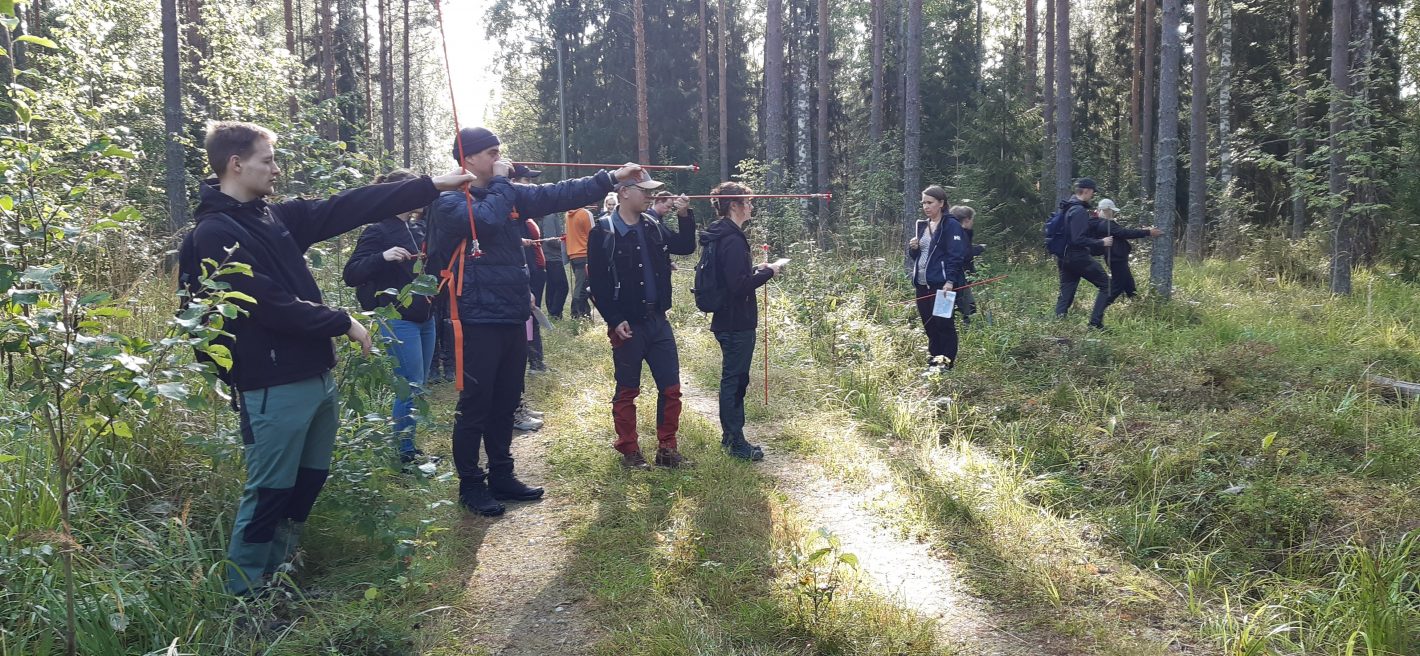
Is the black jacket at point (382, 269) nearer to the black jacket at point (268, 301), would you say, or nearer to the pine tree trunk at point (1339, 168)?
the black jacket at point (268, 301)

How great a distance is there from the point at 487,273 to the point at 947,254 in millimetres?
4613

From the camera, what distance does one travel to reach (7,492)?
134 inches

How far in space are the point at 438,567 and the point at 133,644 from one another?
1.27 metres

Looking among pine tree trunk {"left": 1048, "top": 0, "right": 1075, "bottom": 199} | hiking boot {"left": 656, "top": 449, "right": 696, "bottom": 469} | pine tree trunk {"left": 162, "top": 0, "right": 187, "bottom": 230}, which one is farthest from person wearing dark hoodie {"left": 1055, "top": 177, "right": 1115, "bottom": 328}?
pine tree trunk {"left": 162, "top": 0, "right": 187, "bottom": 230}

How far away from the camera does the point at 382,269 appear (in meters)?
5.45

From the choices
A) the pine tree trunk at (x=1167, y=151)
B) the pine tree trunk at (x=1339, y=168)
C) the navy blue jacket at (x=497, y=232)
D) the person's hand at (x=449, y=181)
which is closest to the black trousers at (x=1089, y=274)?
the pine tree trunk at (x=1167, y=151)

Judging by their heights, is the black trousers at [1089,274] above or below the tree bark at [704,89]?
below

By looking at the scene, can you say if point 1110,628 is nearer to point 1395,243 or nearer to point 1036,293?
point 1036,293

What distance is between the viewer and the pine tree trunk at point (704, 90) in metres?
31.1

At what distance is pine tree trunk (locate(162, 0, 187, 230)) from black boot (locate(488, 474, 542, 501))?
7.62 metres

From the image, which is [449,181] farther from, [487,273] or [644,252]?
[644,252]

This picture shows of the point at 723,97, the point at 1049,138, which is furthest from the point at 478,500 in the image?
the point at 723,97

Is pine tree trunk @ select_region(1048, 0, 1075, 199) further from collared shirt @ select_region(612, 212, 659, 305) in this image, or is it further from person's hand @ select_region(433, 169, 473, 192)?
person's hand @ select_region(433, 169, 473, 192)

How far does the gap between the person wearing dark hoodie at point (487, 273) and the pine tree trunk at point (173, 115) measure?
7.63 m
